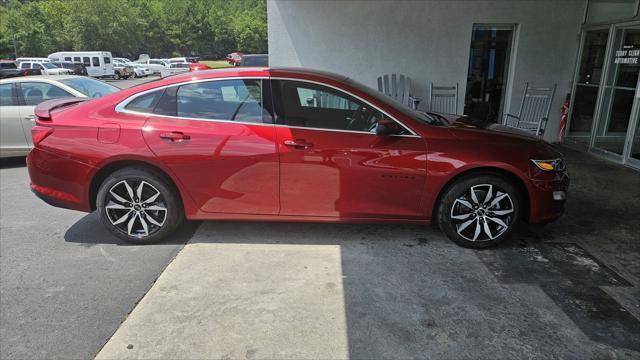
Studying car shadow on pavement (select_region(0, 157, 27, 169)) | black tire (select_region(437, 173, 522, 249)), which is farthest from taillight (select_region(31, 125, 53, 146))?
car shadow on pavement (select_region(0, 157, 27, 169))

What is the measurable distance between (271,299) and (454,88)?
686 centimetres

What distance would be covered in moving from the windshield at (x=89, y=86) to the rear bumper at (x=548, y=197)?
6.33 metres

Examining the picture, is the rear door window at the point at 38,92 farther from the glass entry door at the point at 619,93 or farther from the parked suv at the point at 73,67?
the parked suv at the point at 73,67

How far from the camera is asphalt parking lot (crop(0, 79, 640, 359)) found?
8.97 feet

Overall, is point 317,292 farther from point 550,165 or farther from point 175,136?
point 550,165

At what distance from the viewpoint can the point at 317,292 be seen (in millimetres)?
3314

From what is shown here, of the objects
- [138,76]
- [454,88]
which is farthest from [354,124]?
[138,76]

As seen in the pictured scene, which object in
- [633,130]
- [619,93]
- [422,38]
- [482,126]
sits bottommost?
[633,130]

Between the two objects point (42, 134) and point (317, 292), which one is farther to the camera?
point (42, 134)

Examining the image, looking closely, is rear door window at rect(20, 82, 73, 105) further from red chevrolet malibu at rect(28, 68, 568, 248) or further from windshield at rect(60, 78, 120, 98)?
A: red chevrolet malibu at rect(28, 68, 568, 248)

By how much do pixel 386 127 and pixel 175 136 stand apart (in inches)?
73.0

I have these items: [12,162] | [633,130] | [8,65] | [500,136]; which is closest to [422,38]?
[633,130]

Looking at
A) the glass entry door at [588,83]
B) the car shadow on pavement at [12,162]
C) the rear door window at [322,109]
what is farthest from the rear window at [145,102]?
the glass entry door at [588,83]

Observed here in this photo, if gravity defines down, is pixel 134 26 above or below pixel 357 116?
above
